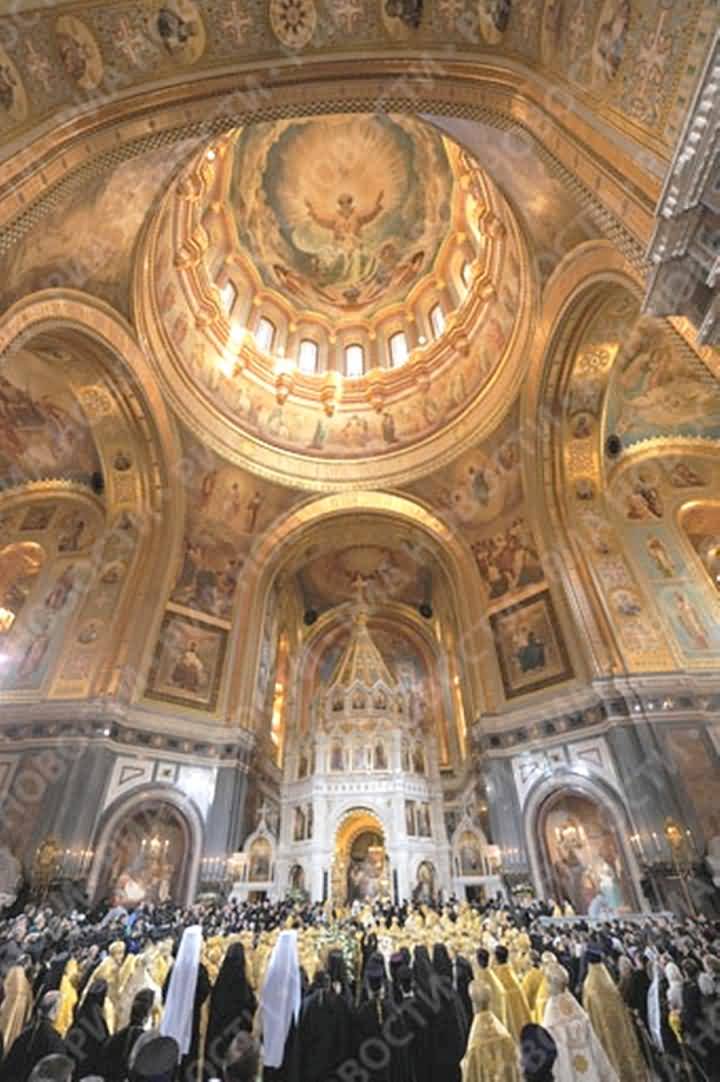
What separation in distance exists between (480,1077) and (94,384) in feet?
55.5

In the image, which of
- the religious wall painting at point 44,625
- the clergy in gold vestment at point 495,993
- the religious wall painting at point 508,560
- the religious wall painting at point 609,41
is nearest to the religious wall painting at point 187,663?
the religious wall painting at point 44,625

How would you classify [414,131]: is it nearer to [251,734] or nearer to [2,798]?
[251,734]

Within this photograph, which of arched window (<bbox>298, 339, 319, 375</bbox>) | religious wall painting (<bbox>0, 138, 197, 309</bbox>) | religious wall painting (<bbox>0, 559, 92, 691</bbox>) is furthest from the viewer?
arched window (<bbox>298, 339, 319, 375</bbox>)

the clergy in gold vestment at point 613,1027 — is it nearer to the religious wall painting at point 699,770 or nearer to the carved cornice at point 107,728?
the religious wall painting at point 699,770

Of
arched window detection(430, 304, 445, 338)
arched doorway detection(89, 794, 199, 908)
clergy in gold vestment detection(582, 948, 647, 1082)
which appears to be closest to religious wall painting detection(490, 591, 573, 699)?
Answer: arched doorway detection(89, 794, 199, 908)

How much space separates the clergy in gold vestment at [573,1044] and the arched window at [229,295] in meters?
21.2

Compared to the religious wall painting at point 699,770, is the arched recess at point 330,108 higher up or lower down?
higher up

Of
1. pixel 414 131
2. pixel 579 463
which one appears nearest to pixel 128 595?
pixel 579 463

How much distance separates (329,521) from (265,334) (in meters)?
8.57

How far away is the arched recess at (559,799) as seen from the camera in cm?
1217

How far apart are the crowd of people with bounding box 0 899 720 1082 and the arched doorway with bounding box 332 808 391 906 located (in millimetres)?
10757

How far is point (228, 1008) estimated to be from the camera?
4402 mm

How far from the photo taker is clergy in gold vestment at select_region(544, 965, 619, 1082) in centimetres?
335

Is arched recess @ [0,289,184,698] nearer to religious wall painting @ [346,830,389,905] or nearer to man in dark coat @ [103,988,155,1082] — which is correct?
religious wall painting @ [346,830,389,905]
